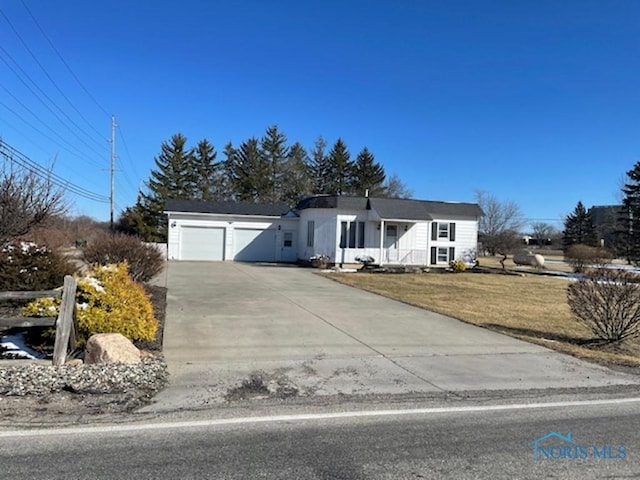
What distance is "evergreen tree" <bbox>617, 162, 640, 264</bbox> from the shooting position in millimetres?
43469

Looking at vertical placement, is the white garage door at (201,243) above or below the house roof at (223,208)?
below

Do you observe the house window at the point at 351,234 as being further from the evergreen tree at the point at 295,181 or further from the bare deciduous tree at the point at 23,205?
the evergreen tree at the point at 295,181

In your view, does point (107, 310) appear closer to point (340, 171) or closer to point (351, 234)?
point (351, 234)

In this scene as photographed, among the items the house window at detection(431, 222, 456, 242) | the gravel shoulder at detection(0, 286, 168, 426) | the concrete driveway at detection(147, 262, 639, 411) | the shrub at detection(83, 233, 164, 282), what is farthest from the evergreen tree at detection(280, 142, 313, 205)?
the gravel shoulder at detection(0, 286, 168, 426)

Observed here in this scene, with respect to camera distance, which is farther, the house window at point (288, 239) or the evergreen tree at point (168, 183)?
the evergreen tree at point (168, 183)

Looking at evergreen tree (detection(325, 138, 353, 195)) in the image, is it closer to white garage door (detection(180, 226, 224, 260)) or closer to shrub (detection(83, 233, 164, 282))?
white garage door (detection(180, 226, 224, 260))

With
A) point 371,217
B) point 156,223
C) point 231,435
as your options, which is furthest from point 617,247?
point 231,435

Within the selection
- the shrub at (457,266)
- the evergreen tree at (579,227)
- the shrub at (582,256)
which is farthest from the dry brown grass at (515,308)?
the evergreen tree at (579,227)

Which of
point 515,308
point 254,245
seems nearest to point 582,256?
point 515,308

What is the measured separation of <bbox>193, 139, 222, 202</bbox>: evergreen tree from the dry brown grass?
3748 centimetres

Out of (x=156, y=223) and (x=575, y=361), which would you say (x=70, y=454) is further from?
(x=156, y=223)

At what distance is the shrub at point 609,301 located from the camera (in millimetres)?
8523

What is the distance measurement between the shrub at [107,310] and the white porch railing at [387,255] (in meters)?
18.9

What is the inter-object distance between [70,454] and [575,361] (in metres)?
6.96
